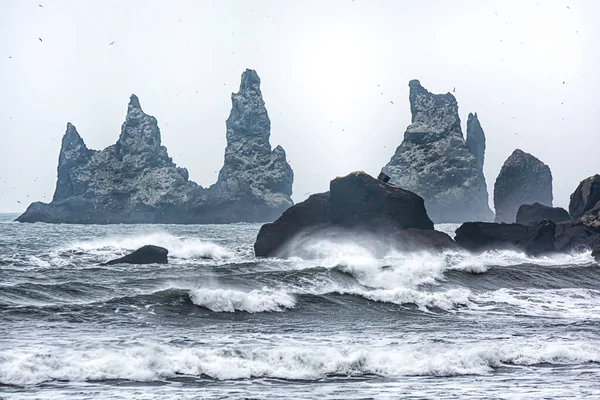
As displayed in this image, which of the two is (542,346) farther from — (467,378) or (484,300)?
(484,300)

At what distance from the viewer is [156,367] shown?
1677 centimetres

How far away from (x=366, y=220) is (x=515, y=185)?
97.2m

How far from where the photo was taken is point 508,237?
5619 cm

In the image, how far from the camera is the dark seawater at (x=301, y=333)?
51.3 feet

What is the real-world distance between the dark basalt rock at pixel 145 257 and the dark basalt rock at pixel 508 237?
76.9ft

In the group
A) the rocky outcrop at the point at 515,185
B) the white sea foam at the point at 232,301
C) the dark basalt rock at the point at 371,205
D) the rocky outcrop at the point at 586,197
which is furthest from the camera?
the rocky outcrop at the point at 515,185

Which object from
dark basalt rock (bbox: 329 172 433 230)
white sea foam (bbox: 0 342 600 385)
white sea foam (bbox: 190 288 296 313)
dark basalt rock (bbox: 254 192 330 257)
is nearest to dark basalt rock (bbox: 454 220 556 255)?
dark basalt rock (bbox: 329 172 433 230)

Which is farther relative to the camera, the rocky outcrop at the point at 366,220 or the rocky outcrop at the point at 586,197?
the rocky outcrop at the point at 586,197

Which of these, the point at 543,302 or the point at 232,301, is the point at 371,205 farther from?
the point at 232,301

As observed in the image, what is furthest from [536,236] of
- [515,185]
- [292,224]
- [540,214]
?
[515,185]

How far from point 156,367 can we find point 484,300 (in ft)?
61.3

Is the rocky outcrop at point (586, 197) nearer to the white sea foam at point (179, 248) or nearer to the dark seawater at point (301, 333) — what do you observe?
the dark seawater at point (301, 333)

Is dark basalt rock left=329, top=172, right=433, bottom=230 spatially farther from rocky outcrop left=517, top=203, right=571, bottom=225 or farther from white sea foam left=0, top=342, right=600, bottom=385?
white sea foam left=0, top=342, right=600, bottom=385

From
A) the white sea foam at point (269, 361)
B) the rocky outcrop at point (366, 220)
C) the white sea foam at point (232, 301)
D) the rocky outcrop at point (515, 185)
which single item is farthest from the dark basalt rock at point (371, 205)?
the rocky outcrop at point (515, 185)
